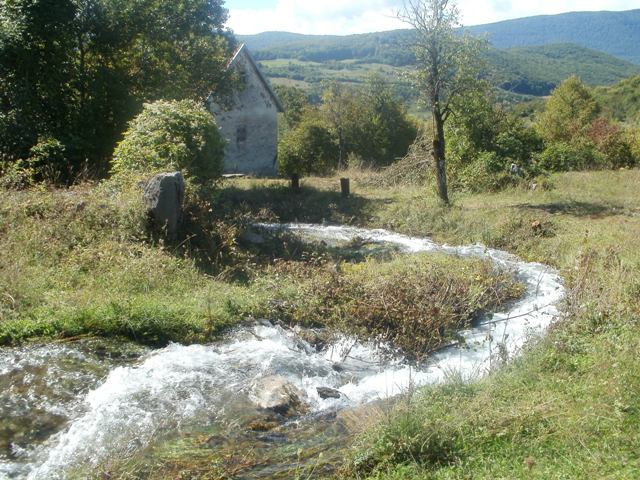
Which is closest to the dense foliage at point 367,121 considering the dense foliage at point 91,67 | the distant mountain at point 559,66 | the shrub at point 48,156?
the dense foliage at point 91,67

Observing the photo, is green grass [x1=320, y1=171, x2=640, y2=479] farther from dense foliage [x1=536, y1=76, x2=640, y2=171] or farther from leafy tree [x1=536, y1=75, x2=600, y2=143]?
leafy tree [x1=536, y1=75, x2=600, y2=143]

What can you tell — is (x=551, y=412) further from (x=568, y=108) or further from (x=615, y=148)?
(x=568, y=108)

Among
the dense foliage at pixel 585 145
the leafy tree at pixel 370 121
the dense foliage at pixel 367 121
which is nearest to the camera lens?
the dense foliage at pixel 585 145

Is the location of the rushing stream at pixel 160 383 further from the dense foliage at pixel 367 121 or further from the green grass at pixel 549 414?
the dense foliage at pixel 367 121

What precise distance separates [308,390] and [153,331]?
2.63m

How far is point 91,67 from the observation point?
19500 millimetres

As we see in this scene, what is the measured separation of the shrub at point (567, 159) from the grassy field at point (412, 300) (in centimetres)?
599

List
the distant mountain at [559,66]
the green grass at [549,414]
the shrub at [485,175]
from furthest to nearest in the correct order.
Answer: the distant mountain at [559,66], the shrub at [485,175], the green grass at [549,414]

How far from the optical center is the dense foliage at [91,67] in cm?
1695

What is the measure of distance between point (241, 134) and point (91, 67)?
10067 mm

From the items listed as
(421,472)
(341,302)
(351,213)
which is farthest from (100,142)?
(421,472)

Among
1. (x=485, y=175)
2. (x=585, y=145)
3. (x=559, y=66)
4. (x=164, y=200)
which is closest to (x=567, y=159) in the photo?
(x=585, y=145)

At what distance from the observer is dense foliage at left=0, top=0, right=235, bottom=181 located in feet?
55.6

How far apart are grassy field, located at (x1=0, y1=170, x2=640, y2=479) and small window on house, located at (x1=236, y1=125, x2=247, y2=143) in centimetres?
1001
